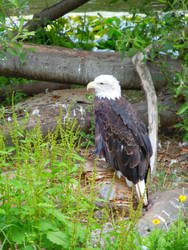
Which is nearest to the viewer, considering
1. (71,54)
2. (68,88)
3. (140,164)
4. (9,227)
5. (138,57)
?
(9,227)

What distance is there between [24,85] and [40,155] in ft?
13.6

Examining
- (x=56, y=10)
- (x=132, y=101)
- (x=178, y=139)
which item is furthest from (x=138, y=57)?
(x=56, y=10)

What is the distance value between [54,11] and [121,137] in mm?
3250

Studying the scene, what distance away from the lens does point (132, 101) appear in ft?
19.3

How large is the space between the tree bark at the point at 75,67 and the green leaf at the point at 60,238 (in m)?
3.57

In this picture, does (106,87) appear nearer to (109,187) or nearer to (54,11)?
(109,187)

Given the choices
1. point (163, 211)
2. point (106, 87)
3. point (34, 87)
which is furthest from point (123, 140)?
point (34, 87)

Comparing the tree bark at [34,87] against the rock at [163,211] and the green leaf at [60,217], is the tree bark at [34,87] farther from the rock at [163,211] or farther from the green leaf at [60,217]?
the green leaf at [60,217]

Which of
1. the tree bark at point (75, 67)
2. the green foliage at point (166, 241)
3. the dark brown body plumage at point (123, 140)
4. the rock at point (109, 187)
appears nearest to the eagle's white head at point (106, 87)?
the dark brown body plumage at point (123, 140)

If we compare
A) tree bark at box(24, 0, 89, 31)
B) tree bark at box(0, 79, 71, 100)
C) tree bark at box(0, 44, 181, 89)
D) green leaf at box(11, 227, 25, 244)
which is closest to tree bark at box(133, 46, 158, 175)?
tree bark at box(0, 44, 181, 89)

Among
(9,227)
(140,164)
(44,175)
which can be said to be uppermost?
(44,175)

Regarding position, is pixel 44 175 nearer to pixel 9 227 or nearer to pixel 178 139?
pixel 9 227

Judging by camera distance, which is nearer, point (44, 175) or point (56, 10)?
point (44, 175)

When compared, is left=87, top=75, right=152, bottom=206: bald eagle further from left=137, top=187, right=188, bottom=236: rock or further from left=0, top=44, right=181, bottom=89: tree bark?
left=0, top=44, right=181, bottom=89: tree bark
